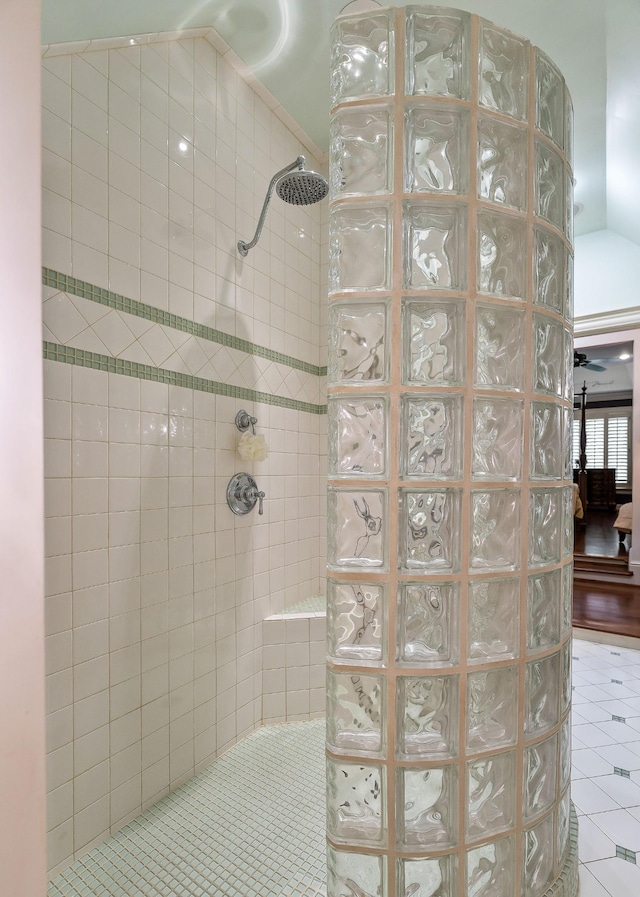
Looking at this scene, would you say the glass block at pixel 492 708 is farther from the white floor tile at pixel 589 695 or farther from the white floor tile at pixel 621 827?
the white floor tile at pixel 589 695

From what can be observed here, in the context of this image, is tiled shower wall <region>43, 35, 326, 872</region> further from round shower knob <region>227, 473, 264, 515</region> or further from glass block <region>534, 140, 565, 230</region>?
glass block <region>534, 140, 565, 230</region>

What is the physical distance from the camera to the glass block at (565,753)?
1159mm

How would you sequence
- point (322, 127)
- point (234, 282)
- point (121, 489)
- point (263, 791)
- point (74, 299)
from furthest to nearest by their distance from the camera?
point (322, 127)
point (234, 282)
point (263, 791)
point (121, 489)
point (74, 299)

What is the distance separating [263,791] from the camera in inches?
69.4

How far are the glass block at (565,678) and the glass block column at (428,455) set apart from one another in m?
0.19

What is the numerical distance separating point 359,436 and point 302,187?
141cm

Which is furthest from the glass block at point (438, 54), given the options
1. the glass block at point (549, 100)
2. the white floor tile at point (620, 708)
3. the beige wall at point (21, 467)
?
the white floor tile at point (620, 708)

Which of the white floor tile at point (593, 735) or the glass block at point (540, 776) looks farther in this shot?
the white floor tile at point (593, 735)

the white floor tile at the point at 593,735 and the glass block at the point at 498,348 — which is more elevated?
the glass block at the point at 498,348

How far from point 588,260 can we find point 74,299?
181 inches

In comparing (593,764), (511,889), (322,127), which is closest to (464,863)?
(511,889)

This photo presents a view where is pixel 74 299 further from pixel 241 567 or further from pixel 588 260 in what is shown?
pixel 588 260

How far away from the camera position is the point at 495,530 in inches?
40.2

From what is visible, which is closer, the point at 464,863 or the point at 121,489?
the point at 464,863
